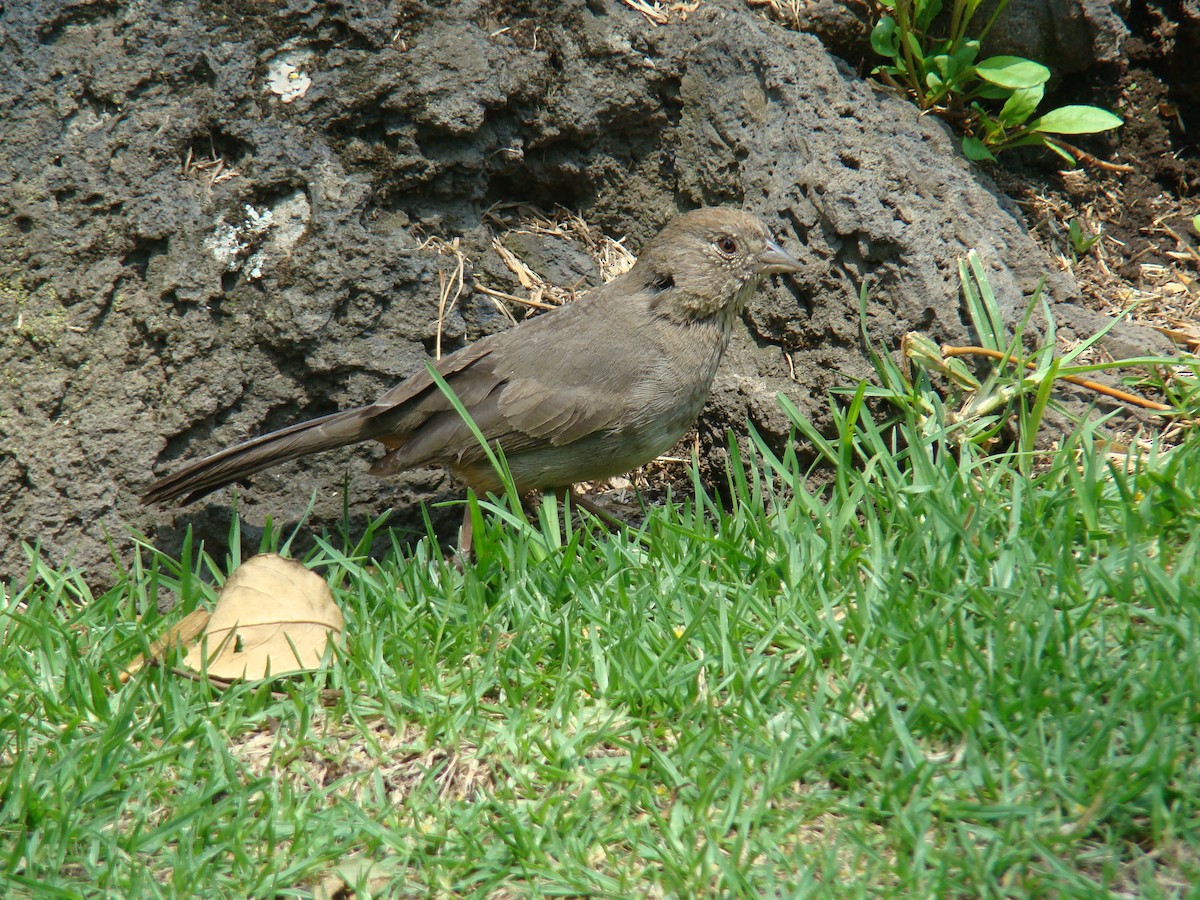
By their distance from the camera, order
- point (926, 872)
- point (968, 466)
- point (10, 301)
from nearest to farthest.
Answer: point (926, 872)
point (968, 466)
point (10, 301)

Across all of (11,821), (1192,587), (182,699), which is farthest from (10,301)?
(1192,587)

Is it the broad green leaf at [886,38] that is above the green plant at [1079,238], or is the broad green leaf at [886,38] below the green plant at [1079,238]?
A: above

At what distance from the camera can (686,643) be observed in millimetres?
3252

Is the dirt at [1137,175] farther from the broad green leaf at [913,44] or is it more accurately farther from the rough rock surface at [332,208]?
the broad green leaf at [913,44]

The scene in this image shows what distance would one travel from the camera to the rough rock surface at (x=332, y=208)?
14.6 feet

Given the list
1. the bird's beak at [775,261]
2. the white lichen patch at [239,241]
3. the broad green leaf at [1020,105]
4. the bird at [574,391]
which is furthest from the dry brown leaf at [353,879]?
the broad green leaf at [1020,105]

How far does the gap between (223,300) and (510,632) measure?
2043 mm

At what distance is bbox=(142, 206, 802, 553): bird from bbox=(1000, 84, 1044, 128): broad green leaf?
1405 mm

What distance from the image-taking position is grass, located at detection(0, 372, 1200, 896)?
8.42 feet

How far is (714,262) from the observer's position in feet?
15.6

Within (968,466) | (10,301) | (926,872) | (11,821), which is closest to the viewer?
A: (926,872)

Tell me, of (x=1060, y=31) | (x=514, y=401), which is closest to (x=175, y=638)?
(x=514, y=401)

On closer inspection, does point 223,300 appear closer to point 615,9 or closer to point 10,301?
point 10,301

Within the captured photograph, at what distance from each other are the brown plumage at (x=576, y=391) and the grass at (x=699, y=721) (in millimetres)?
698
